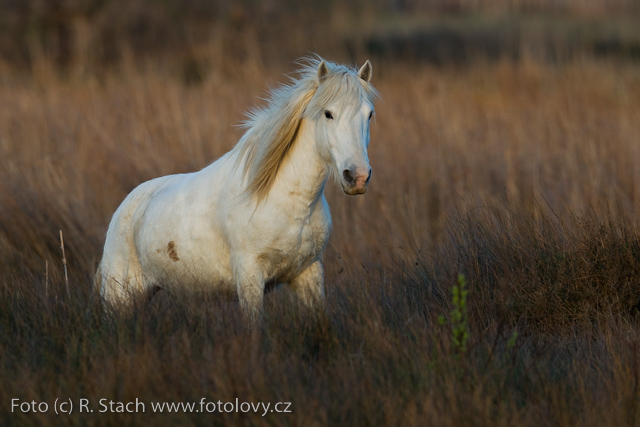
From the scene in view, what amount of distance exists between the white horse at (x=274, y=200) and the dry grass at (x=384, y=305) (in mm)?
164

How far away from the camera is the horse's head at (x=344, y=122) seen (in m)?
3.16

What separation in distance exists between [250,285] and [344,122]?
32.5 inches

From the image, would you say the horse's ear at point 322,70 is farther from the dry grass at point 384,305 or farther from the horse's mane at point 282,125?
the dry grass at point 384,305

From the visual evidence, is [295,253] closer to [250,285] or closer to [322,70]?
[250,285]

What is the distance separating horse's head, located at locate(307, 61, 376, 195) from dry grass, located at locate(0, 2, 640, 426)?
55 centimetres

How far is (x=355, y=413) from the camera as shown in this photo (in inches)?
99.7

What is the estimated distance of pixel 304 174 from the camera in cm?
354

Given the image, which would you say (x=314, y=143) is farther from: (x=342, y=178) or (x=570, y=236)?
(x=570, y=236)

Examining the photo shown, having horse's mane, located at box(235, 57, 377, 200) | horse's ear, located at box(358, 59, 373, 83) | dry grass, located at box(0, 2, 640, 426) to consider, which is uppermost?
horse's ear, located at box(358, 59, 373, 83)

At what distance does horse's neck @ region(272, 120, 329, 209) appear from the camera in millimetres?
3533

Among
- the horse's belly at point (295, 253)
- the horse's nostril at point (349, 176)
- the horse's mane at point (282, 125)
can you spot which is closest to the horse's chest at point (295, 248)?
the horse's belly at point (295, 253)

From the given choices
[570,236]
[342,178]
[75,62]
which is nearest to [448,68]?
[75,62]

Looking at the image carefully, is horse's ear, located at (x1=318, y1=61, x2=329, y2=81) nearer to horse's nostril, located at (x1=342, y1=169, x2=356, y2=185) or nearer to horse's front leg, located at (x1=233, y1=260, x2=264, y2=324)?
horse's nostril, located at (x1=342, y1=169, x2=356, y2=185)

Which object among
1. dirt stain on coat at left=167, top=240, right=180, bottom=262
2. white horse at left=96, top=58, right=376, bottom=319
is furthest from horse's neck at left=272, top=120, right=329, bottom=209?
dirt stain on coat at left=167, top=240, right=180, bottom=262
